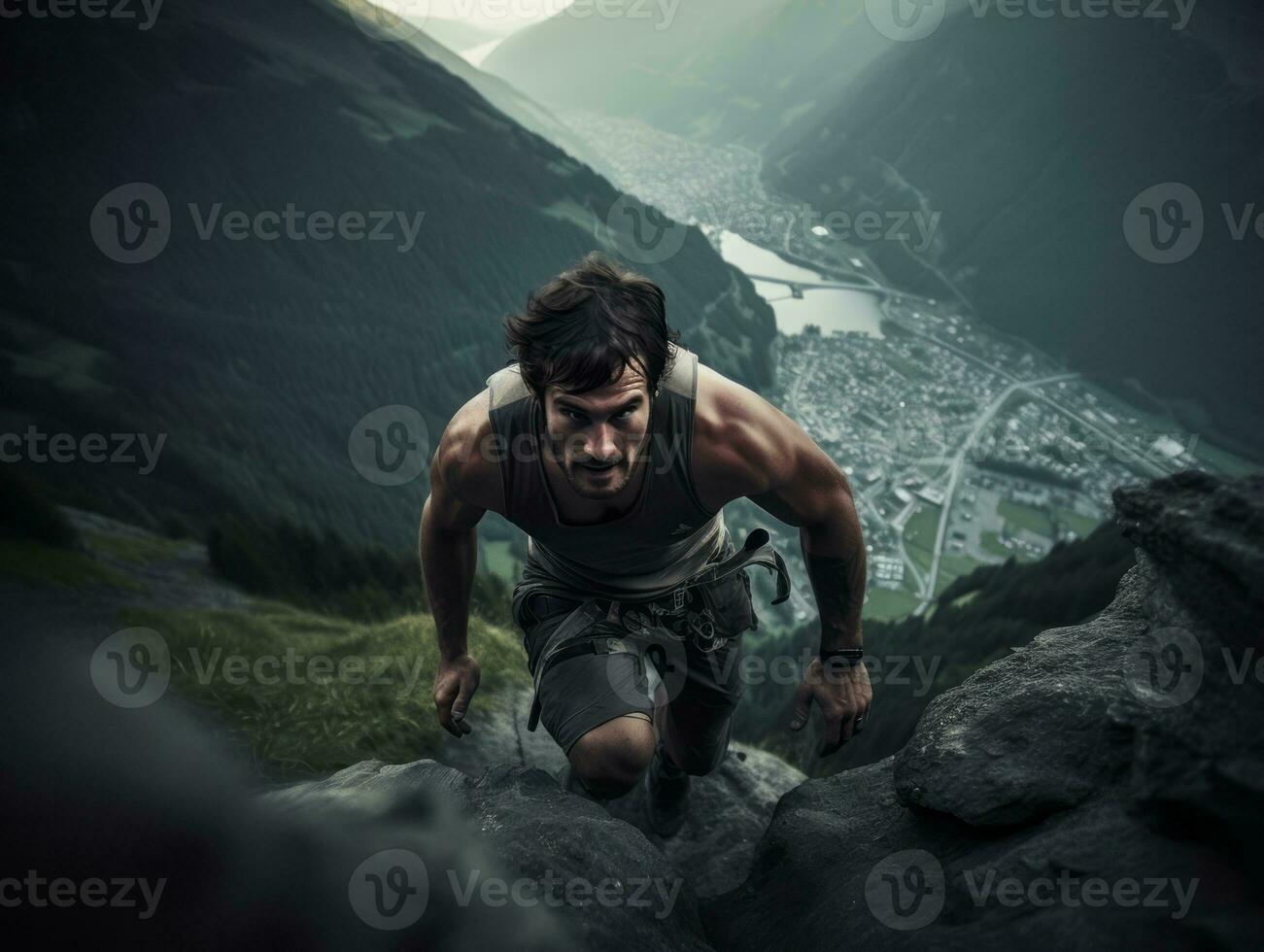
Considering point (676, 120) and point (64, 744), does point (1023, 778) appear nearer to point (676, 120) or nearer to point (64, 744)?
point (64, 744)

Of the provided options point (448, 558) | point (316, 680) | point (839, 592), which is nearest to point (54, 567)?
point (316, 680)

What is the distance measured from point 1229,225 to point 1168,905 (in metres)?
52.1

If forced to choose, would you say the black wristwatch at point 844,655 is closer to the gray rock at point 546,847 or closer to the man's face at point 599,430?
the gray rock at point 546,847

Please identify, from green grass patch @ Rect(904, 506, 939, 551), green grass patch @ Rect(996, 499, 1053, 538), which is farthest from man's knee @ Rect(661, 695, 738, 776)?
green grass patch @ Rect(996, 499, 1053, 538)

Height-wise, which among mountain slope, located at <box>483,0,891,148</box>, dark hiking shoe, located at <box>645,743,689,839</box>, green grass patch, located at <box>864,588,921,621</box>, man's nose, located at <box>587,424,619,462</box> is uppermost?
mountain slope, located at <box>483,0,891,148</box>

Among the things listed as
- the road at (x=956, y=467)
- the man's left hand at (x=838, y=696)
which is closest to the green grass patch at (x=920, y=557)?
the road at (x=956, y=467)

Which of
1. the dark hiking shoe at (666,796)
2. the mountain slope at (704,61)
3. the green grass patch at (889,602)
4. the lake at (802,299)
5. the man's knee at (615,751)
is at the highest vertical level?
the mountain slope at (704,61)

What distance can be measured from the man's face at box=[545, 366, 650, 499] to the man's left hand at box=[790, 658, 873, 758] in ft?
6.20

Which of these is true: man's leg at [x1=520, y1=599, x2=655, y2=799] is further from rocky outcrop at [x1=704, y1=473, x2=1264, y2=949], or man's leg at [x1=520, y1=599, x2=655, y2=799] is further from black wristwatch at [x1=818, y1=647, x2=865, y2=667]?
black wristwatch at [x1=818, y1=647, x2=865, y2=667]

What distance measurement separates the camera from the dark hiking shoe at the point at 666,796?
5109 millimetres

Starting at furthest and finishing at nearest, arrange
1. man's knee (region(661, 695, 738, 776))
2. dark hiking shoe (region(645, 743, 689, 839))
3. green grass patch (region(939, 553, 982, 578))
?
green grass patch (region(939, 553, 982, 578))
dark hiking shoe (region(645, 743, 689, 839))
man's knee (region(661, 695, 738, 776))

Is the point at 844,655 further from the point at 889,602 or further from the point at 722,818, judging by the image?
the point at 889,602

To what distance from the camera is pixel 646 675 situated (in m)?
4.39

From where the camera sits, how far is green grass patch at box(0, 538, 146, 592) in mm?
5152
